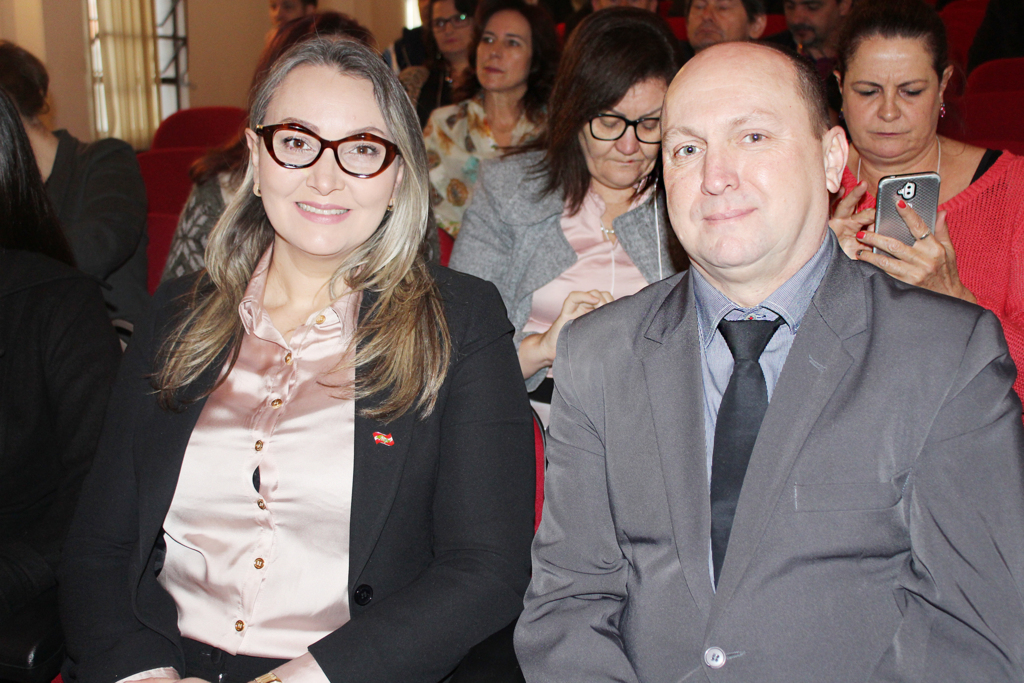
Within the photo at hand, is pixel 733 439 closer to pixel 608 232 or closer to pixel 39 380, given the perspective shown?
pixel 608 232

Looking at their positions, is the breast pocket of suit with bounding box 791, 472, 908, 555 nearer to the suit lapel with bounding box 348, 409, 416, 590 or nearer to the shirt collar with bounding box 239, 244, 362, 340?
the suit lapel with bounding box 348, 409, 416, 590

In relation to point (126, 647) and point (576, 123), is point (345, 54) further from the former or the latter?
point (126, 647)

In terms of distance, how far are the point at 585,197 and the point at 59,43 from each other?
21.4 feet

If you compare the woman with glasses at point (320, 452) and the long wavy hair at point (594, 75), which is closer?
the woman with glasses at point (320, 452)

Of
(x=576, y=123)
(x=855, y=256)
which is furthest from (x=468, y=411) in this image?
(x=576, y=123)

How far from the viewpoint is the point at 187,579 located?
1513mm

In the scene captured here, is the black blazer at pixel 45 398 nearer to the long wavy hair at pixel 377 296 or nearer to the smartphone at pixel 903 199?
the long wavy hair at pixel 377 296

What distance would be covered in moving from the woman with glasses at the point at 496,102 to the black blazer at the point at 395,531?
74.3 inches

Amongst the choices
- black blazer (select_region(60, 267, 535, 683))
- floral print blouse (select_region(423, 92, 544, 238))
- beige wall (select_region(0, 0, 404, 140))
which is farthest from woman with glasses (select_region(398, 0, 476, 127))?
beige wall (select_region(0, 0, 404, 140))

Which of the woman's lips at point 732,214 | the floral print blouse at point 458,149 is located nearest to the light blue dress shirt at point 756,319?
the woman's lips at point 732,214

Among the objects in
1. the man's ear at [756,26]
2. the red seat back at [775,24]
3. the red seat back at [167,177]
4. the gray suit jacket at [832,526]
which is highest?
the red seat back at [775,24]

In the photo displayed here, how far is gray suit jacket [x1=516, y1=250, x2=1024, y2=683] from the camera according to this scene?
1.09 metres

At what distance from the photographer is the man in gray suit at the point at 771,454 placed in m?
1.11

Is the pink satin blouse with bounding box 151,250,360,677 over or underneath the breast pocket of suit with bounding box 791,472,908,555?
underneath
